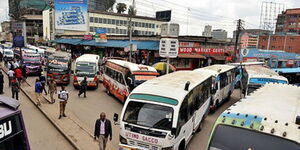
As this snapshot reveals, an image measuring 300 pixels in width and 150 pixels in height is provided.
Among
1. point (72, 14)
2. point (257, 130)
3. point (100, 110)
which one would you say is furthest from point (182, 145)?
point (72, 14)

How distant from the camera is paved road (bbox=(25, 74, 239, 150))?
10.4 metres

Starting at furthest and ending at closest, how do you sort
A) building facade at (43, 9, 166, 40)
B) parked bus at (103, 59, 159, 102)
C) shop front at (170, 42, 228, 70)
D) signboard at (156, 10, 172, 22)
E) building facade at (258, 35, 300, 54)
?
1. signboard at (156, 10, 172, 22)
2. building facade at (43, 9, 166, 40)
3. building facade at (258, 35, 300, 54)
4. shop front at (170, 42, 228, 70)
5. parked bus at (103, 59, 159, 102)

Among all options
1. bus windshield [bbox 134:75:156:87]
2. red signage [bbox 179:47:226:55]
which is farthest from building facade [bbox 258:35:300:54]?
bus windshield [bbox 134:75:156:87]

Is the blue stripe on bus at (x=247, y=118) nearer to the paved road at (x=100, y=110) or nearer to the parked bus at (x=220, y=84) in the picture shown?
the paved road at (x=100, y=110)

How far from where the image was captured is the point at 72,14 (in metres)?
44.1

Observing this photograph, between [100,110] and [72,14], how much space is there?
3519 centimetres

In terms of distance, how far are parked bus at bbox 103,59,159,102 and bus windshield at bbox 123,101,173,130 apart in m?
6.05

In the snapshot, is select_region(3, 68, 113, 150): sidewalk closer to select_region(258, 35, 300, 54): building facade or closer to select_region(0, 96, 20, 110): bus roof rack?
select_region(0, 96, 20, 110): bus roof rack

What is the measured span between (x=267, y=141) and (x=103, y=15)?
61.9 m

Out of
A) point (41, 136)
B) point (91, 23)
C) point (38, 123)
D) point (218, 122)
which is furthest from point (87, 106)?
point (91, 23)

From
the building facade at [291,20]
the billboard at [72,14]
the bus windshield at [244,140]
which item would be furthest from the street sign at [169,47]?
the building facade at [291,20]

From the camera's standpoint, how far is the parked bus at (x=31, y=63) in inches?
926

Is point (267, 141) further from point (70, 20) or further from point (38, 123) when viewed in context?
point (70, 20)

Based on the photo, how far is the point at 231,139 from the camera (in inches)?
183
